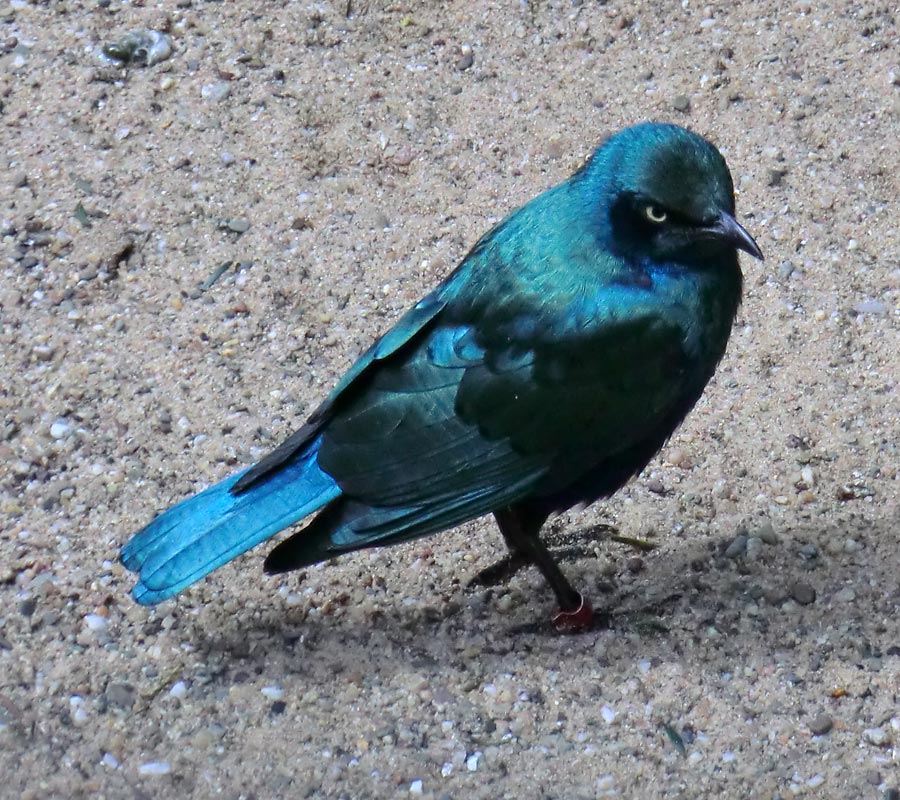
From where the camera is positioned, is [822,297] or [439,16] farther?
[439,16]

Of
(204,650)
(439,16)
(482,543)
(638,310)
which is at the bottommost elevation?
(482,543)

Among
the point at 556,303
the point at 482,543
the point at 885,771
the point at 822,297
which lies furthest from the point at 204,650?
the point at 822,297

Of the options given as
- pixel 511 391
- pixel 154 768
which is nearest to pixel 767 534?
pixel 511 391

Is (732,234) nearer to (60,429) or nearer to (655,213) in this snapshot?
(655,213)

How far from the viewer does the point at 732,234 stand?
123 inches

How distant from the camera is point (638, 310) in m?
3.24

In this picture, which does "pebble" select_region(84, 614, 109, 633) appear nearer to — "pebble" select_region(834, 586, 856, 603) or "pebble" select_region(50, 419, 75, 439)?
"pebble" select_region(50, 419, 75, 439)

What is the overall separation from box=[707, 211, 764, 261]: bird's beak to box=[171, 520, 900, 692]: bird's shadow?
950 mm

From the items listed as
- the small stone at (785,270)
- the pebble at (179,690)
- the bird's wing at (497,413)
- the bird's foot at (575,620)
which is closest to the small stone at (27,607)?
the pebble at (179,690)

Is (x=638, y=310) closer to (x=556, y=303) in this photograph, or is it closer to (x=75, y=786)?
(x=556, y=303)

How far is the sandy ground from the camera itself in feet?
10.6

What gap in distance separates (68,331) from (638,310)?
197 centimetres

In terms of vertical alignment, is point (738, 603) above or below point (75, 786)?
below

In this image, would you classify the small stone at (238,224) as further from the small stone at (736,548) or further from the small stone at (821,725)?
the small stone at (821,725)
